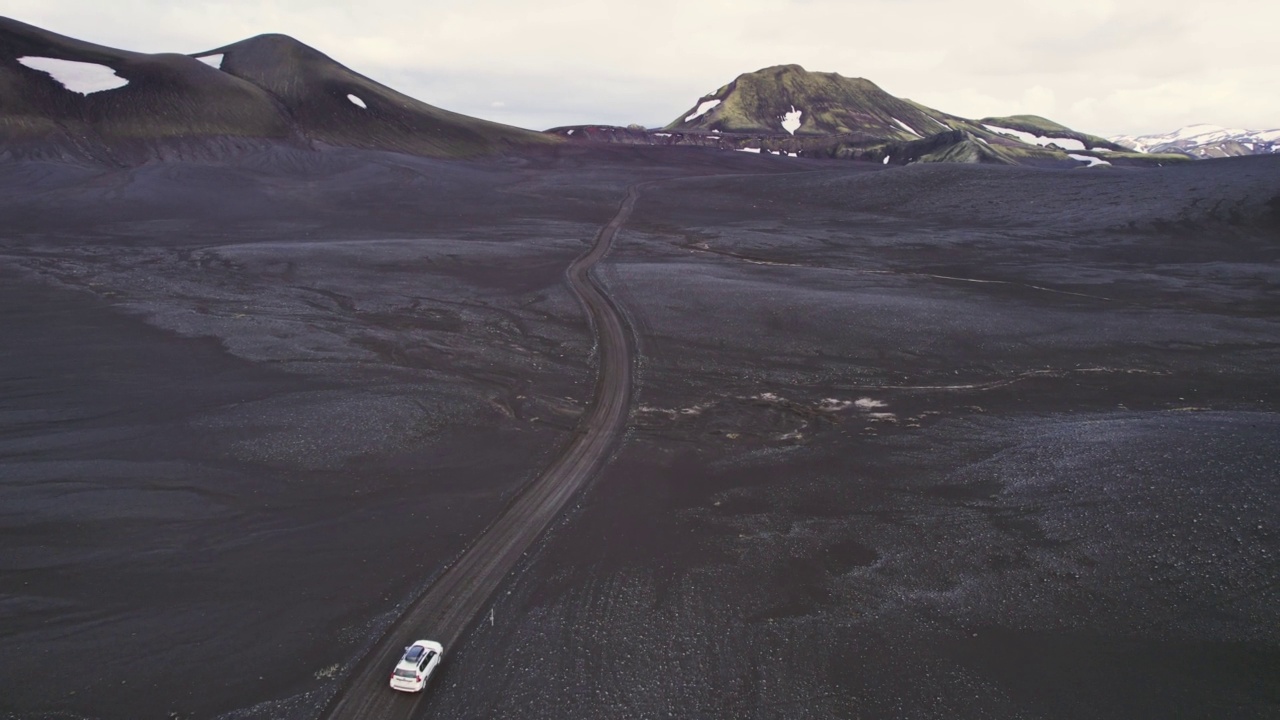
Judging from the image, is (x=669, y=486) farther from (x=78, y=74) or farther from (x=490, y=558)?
(x=78, y=74)

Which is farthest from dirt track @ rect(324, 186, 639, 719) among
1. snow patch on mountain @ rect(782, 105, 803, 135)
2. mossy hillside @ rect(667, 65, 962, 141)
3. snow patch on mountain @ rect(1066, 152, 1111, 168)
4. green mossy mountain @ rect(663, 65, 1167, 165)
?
snow patch on mountain @ rect(782, 105, 803, 135)

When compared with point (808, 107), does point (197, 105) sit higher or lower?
lower

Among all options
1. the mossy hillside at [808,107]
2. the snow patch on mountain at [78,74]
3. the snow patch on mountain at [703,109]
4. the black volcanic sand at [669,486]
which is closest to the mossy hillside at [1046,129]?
the mossy hillside at [808,107]

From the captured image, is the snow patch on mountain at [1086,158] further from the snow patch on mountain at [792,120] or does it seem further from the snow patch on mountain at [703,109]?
the snow patch on mountain at [703,109]

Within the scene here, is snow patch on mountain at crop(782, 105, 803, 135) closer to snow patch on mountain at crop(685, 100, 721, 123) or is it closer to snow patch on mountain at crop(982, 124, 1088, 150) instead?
snow patch on mountain at crop(685, 100, 721, 123)

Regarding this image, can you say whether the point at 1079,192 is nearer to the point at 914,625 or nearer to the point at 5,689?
the point at 914,625

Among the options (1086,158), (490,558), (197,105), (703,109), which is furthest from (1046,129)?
(490,558)

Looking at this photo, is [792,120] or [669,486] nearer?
[669,486]
